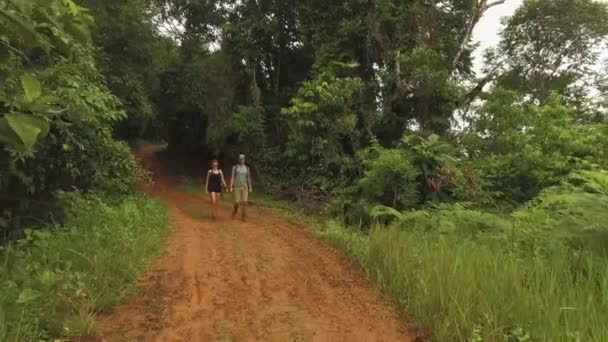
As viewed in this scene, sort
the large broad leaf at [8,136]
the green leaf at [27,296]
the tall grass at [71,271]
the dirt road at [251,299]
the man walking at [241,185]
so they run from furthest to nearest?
the man walking at [241,185]
the dirt road at [251,299]
the tall grass at [71,271]
the green leaf at [27,296]
the large broad leaf at [8,136]

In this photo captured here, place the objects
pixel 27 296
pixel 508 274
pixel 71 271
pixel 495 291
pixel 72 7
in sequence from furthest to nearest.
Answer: pixel 71 271 < pixel 508 274 < pixel 495 291 < pixel 27 296 < pixel 72 7

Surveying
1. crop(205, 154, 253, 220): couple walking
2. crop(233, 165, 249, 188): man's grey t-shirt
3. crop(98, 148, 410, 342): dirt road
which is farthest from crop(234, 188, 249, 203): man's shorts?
crop(98, 148, 410, 342): dirt road

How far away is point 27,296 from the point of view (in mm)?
5039

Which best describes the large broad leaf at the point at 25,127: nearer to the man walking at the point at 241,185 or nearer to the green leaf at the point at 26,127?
the green leaf at the point at 26,127

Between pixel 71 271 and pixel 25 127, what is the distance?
16.1ft

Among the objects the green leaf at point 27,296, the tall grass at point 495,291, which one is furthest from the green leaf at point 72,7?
the tall grass at point 495,291

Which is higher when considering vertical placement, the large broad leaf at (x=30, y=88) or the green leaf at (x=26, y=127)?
the large broad leaf at (x=30, y=88)

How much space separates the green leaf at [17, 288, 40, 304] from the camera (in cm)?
495

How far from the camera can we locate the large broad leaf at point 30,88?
2367 millimetres

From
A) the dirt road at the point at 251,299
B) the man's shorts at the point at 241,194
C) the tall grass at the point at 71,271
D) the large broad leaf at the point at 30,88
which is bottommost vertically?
the dirt road at the point at 251,299

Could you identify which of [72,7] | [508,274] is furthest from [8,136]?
[508,274]

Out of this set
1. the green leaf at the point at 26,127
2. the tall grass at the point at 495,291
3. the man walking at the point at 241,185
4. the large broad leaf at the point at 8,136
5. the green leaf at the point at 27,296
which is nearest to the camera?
the green leaf at the point at 26,127

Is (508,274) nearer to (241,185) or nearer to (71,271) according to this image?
(71,271)

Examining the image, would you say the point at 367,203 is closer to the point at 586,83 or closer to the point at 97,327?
the point at 97,327
